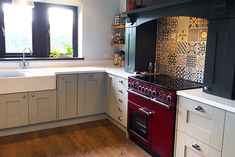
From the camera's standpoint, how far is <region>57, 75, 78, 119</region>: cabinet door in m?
3.32

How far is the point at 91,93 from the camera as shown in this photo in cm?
358

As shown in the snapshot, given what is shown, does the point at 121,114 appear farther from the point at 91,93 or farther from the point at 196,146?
the point at 196,146

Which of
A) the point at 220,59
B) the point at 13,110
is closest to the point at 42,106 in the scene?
the point at 13,110

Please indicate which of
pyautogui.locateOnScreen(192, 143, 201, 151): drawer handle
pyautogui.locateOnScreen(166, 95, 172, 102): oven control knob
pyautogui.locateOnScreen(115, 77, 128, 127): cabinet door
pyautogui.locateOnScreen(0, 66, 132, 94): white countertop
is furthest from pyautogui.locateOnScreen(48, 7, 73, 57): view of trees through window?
→ pyautogui.locateOnScreen(192, 143, 201, 151): drawer handle

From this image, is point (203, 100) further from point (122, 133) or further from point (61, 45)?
point (61, 45)

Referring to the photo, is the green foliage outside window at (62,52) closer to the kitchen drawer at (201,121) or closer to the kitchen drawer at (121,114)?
the kitchen drawer at (121,114)

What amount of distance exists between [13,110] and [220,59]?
2568 mm

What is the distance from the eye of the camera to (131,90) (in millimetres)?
2900

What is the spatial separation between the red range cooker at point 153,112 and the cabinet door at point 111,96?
0.50m

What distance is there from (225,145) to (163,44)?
1.77m

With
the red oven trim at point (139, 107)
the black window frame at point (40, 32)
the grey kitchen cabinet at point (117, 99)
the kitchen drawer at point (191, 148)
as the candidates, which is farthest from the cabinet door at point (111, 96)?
the kitchen drawer at point (191, 148)

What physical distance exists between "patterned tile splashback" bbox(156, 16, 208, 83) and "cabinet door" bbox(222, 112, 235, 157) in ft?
3.16

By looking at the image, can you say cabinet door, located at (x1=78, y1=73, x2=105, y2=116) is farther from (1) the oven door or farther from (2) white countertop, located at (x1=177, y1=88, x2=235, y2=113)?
(2) white countertop, located at (x1=177, y1=88, x2=235, y2=113)

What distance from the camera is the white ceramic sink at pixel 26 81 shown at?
2.91 meters
